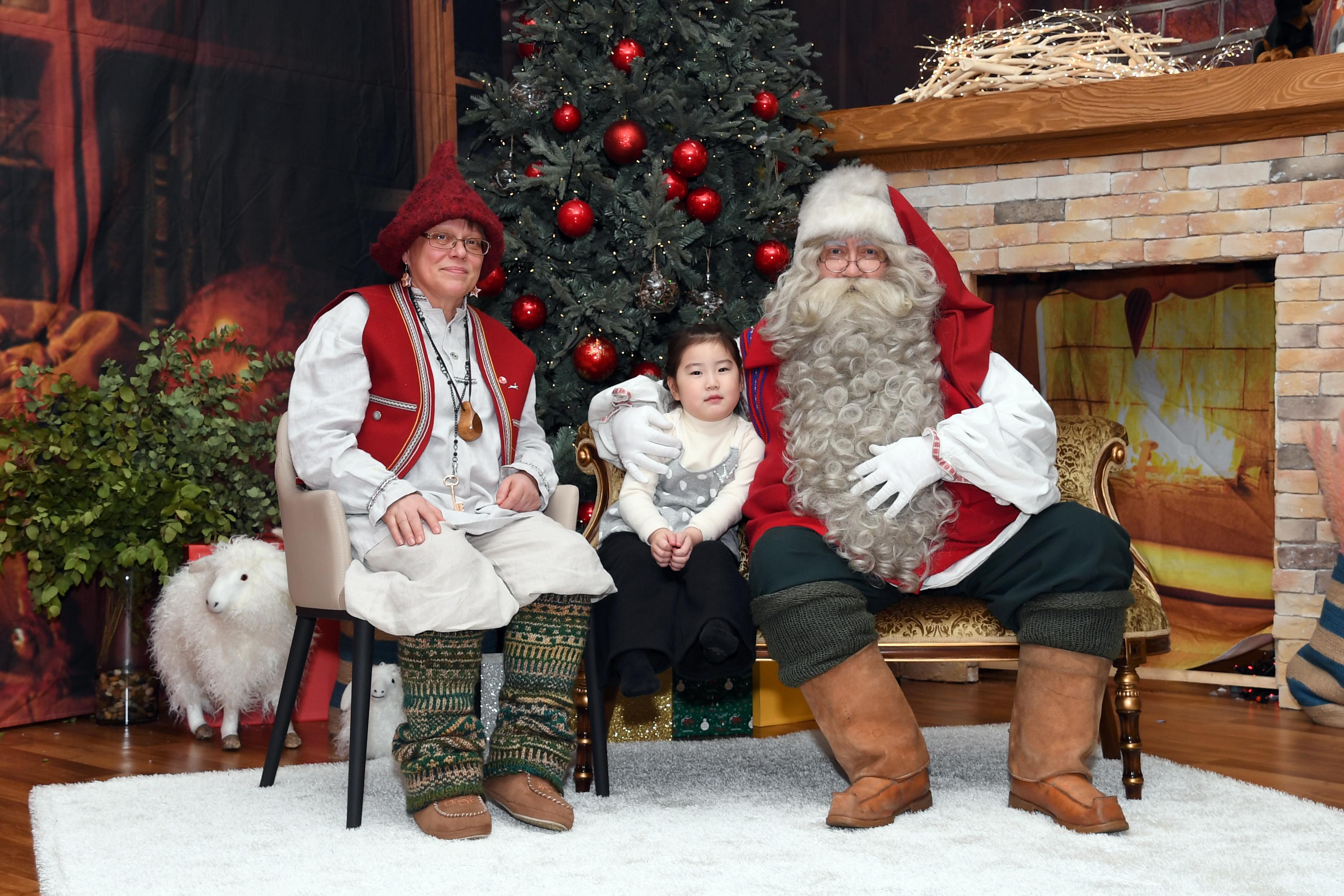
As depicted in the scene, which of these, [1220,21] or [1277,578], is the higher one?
[1220,21]

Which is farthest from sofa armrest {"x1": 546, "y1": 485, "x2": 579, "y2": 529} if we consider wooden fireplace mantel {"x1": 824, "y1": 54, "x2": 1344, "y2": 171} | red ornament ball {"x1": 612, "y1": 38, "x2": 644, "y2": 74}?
wooden fireplace mantel {"x1": 824, "y1": 54, "x2": 1344, "y2": 171}

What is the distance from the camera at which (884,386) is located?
303 centimetres

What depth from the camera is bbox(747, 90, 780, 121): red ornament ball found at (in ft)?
14.1

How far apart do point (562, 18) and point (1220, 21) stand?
8.56 ft

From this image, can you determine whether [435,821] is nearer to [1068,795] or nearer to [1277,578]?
[1068,795]

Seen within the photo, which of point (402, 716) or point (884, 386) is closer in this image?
point (884, 386)

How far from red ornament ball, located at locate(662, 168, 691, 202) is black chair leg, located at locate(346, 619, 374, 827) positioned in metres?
1.93

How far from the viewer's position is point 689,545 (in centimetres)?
298

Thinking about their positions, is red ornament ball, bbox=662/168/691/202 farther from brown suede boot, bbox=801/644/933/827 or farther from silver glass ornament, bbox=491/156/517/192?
brown suede boot, bbox=801/644/933/827

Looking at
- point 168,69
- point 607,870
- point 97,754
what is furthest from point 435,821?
point 168,69

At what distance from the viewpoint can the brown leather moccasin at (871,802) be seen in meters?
2.64

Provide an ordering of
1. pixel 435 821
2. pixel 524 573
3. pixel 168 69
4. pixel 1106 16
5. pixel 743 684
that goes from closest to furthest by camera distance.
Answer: pixel 435 821
pixel 524 573
pixel 743 684
pixel 168 69
pixel 1106 16

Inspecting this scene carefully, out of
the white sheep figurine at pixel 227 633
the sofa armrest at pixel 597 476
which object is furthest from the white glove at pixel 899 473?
the white sheep figurine at pixel 227 633

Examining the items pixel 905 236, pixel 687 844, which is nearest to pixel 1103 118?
pixel 905 236
